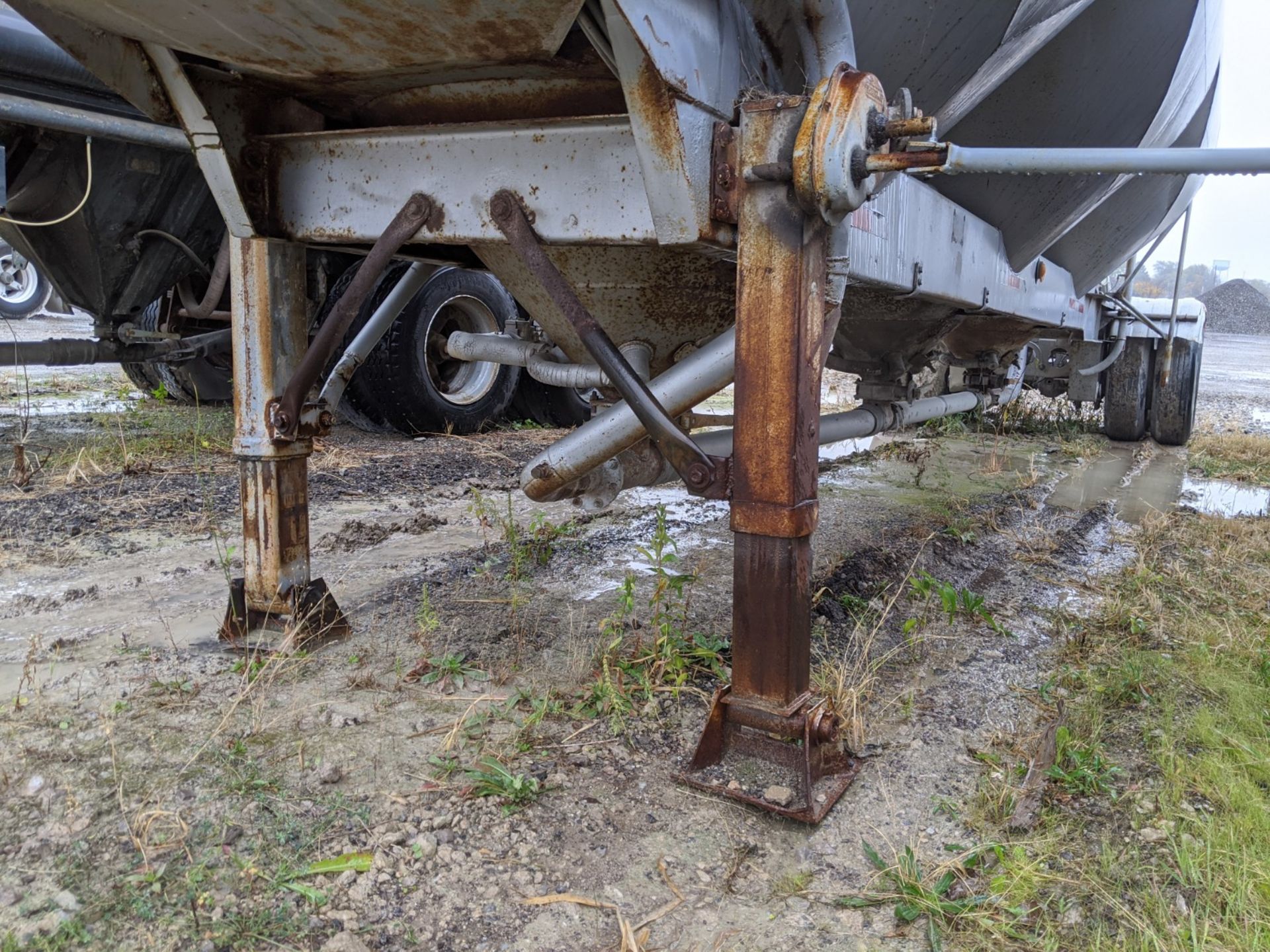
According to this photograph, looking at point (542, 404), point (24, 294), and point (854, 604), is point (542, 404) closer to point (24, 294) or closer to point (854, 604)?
point (854, 604)

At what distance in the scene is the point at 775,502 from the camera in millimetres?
1693

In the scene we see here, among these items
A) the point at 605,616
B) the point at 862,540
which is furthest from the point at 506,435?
the point at 605,616

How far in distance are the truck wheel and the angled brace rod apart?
6.14m

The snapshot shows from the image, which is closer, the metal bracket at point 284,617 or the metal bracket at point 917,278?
the metal bracket at point 284,617

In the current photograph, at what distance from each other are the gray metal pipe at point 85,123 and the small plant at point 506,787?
3.32m

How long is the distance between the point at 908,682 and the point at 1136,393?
5.68 meters

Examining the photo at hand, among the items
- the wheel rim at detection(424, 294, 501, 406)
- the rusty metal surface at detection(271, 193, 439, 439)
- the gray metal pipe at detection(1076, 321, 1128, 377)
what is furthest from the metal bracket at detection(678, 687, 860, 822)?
the gray metal pipe at detection(1076, 321, 1128, 377)

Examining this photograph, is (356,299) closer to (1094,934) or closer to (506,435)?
(1094,934)

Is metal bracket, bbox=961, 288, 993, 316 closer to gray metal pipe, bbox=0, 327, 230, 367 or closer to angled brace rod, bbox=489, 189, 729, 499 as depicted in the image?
angled brace rod, bbox=489, 189, 729, 499

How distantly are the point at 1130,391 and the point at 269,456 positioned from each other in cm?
660

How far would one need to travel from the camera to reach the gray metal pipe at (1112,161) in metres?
1.58

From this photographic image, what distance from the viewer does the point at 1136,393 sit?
6.95 meters

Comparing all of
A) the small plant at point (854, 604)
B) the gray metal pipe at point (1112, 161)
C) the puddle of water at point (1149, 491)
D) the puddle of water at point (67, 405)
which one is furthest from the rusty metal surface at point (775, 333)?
the puddle of water at point (67, 405)

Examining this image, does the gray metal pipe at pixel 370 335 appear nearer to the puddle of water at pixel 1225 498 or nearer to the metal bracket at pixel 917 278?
the metal bracket at pixel 917 278
